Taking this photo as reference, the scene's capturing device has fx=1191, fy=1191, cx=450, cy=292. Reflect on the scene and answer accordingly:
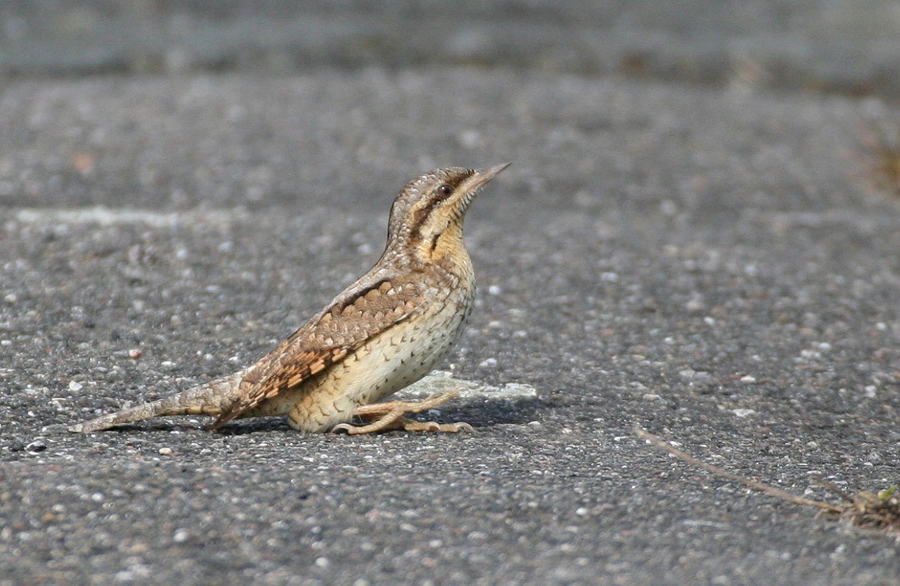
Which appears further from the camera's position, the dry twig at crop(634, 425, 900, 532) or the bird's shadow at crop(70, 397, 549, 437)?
the bird's shadow at crop(70, 397, 549, 437)

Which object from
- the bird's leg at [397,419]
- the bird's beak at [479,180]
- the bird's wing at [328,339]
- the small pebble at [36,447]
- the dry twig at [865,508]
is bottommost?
the dry twig at [865,508]

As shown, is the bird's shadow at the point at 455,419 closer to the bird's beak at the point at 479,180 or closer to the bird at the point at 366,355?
the bird at the point at 366,355

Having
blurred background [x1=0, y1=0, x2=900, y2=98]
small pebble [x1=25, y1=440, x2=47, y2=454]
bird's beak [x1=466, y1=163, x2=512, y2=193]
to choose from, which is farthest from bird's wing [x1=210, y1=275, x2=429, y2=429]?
blurred background [x1=0, y1=0, x2=900, y2=98]

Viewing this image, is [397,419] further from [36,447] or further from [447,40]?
[447,40]

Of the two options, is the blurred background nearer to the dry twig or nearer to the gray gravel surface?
the gray gravel surface

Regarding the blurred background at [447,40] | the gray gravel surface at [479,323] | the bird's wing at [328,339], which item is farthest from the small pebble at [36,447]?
the blurred background at [447,40]

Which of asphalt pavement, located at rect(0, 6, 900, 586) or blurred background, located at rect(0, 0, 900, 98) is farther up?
blurred background, located at rect(0, 0, 900, 98)
